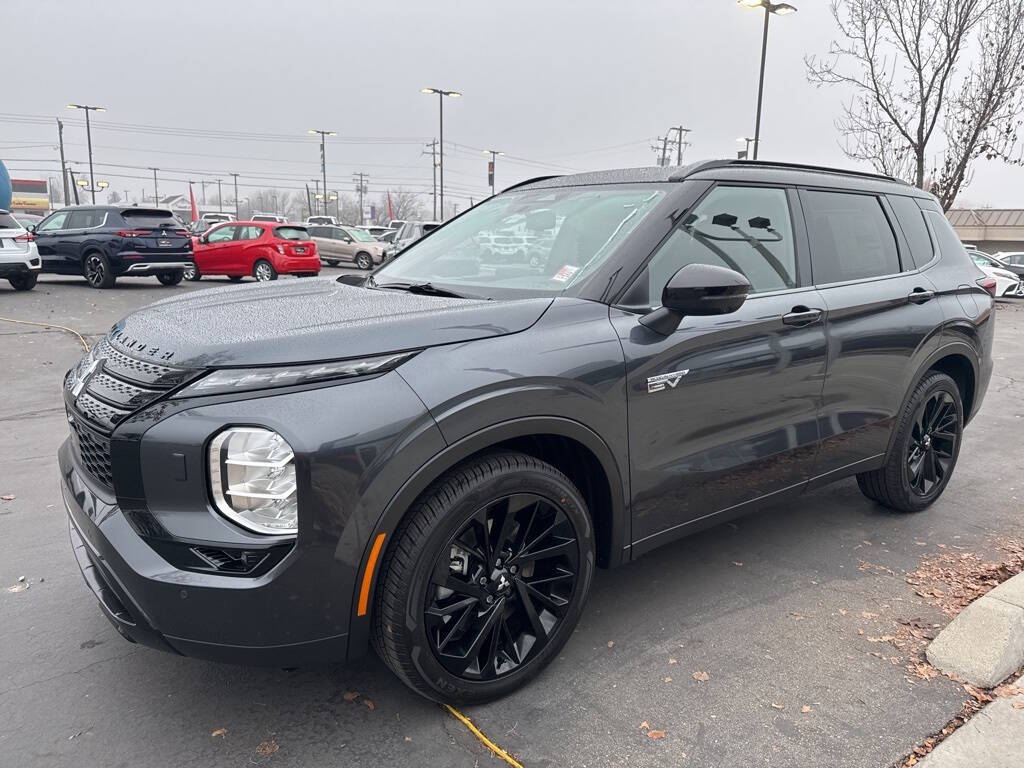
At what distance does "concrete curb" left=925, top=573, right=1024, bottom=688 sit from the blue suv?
16371 mm

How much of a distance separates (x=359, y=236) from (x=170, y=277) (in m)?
13.9

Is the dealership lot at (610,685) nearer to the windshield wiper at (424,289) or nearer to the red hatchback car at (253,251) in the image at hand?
the windshield wiper at (424,289)

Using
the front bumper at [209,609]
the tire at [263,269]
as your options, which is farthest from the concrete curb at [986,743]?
the tire at [263,269]

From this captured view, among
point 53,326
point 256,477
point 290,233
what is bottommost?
point 53,326

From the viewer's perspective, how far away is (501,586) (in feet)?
8.16

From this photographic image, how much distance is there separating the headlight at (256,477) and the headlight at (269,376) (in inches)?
5.2

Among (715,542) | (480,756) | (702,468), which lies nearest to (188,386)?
(480,756)

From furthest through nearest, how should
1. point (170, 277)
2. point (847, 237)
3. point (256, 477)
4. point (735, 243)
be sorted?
1. point (170, 277)
2. point (847, 237)
3. point (735, 243)
4. point (256, 477)

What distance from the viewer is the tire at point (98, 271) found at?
15.9 m

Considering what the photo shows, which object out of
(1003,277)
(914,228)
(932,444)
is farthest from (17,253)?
(1003,277)

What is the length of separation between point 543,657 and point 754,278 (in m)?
1.80

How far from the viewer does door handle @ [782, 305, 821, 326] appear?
3242 millimetres

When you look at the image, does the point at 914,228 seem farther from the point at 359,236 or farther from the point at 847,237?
the point at 359,236

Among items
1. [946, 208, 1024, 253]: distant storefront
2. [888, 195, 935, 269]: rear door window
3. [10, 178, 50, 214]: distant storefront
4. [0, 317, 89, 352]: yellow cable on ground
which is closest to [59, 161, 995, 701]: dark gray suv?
[888, 195, 935, 269]: rear door window
